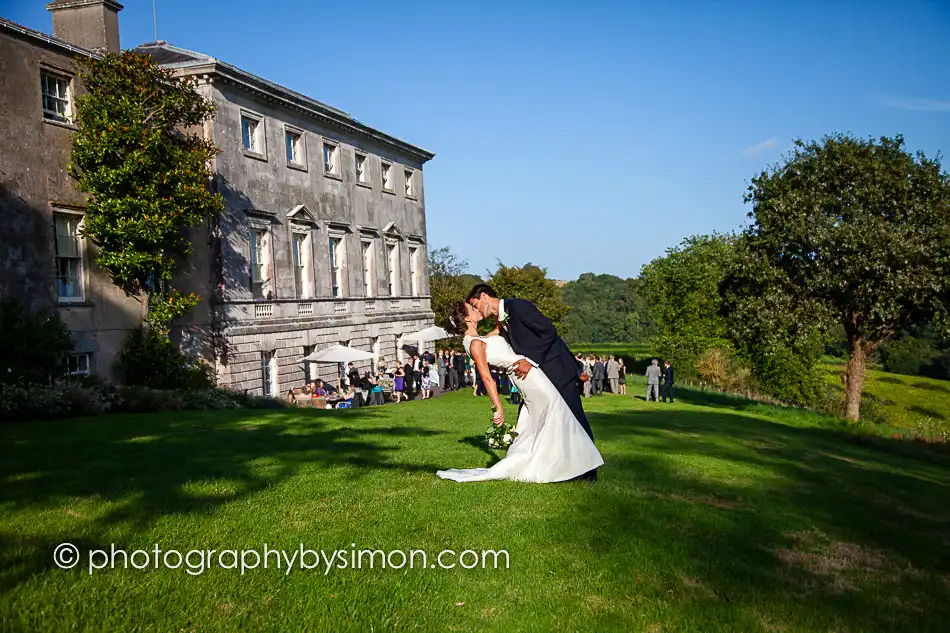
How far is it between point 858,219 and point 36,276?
29019 mm

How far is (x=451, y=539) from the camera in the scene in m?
6.24

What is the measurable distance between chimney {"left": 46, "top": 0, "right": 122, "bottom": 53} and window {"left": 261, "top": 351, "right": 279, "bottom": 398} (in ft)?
39.6

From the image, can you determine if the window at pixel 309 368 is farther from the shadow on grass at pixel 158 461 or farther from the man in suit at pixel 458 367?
the shadow on grass at pixel 158 461

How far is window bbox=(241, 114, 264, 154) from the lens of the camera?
2884 cm

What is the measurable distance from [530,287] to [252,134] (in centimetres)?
3667

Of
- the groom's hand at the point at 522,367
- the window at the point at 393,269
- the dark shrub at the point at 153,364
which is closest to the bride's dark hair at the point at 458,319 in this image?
the groom's hand at the point at 522,367

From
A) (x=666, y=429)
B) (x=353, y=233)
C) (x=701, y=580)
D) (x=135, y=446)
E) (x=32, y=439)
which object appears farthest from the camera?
(x=353, y=233)

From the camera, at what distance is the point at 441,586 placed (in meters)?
5.37

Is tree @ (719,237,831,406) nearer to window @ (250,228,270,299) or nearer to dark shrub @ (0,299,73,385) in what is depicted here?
window @ (250,228,270,299)

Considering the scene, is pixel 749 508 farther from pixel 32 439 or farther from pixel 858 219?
pixel 858 219

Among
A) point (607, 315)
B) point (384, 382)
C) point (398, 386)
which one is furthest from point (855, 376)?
point (607, 315)

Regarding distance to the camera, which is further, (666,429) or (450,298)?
(450,298)

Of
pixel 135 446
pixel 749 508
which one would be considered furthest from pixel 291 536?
pixel 135 446

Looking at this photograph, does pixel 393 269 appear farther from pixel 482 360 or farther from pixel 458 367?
pixel 482 360
